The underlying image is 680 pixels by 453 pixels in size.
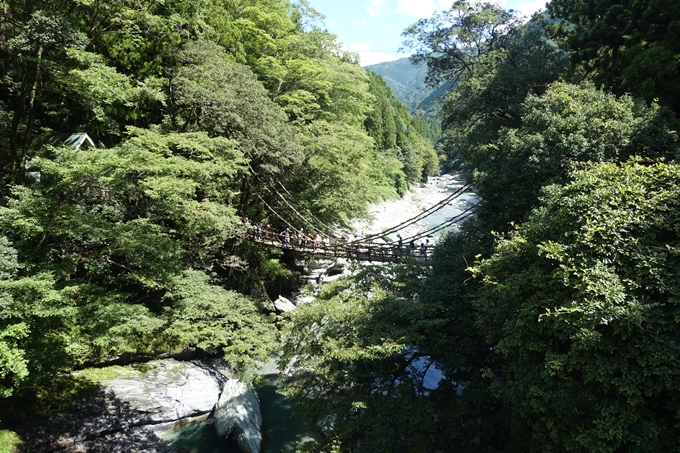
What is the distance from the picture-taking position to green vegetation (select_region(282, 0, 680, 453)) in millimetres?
3691

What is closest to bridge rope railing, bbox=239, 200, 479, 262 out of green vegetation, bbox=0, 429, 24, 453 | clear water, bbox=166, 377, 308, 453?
clear water, bbox=166, 377, 308, 453

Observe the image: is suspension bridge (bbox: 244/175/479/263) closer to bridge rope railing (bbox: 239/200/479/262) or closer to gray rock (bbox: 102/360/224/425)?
bridge rope railing (bbox: 239/200/479/262)

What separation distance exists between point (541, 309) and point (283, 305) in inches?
384

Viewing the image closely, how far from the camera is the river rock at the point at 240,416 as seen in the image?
751cm

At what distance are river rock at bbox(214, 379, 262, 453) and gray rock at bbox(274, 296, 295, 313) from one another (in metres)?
4.03

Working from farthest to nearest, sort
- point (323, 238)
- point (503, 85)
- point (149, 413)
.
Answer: point (323, 238) → point (503, 85) → point (149, 413)

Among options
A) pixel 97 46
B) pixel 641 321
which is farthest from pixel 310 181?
pixel 641 321

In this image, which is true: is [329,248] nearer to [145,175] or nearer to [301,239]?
[301,239]

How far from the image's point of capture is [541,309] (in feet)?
14.6

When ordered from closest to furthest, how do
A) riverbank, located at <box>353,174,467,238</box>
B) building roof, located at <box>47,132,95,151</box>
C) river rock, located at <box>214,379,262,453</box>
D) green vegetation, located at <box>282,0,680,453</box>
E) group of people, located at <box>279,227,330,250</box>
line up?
1. green vegetation, located at <box>282,0,680,453</box>
2. river rock, located at <box>214,379,262,453</box>
3. building roof, located at <box>47,132,95,151</box>
4. group of people, located at <box>279,227,330,250</box>
5. riverbank, located at <box>353,174,467,238</box>

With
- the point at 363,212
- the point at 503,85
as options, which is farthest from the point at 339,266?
the point at 503,85

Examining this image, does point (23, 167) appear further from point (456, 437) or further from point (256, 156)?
point (456, 437)

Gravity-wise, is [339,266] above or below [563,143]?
below

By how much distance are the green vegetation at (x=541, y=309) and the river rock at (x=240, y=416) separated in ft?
→ 6.94
